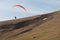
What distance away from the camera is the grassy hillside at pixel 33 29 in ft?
174

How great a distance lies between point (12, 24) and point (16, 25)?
54.9 inches

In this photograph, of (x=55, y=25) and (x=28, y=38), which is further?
(x=55, y=25)

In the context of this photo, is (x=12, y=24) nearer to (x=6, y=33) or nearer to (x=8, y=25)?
(x=8, y=25)

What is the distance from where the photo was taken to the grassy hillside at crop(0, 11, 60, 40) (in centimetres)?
5300

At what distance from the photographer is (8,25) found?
70.8 m

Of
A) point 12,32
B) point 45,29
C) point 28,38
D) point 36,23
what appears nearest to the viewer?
point 28,38

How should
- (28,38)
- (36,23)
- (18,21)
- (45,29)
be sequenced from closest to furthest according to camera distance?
(28,38), (45,29), (36,23), (18,21)

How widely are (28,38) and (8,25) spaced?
61.1ft

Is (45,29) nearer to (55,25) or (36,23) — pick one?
(55,25)

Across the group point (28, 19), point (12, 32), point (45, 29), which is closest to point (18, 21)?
point (28, 19)

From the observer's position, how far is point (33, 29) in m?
61.9

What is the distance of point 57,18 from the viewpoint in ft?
219

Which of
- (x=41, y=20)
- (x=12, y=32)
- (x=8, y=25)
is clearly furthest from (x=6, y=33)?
(x=41, y=20)

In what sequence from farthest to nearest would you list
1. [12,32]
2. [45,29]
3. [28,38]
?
[12,32] < [45,29] < [28,38]
